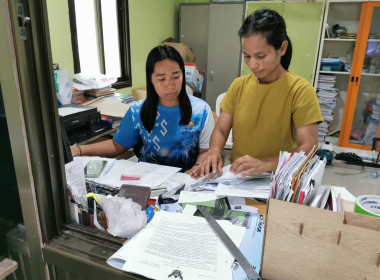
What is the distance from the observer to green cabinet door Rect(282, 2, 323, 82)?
3.64 meters

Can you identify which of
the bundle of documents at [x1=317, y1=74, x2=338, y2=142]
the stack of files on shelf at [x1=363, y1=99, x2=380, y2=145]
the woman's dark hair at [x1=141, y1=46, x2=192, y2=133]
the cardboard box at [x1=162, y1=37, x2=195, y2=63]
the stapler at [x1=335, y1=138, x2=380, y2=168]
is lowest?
the stapler at [x1=335, y1=138, x2=380, y2=168]

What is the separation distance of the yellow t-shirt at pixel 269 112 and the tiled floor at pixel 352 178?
2.05m

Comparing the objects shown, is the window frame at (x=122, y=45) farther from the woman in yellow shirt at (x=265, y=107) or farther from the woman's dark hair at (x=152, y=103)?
the woman in yellow shirt at (x=265, y=107)

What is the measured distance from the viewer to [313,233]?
1.74 feet

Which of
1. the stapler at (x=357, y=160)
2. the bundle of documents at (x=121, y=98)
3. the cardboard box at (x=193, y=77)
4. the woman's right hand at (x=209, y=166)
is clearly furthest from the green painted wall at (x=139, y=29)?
the stapler at (x=357, y=160)

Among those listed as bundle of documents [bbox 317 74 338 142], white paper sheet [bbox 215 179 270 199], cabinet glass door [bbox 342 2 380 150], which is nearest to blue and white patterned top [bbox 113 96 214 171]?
white paper sheet [bbox 215 179 270 199]

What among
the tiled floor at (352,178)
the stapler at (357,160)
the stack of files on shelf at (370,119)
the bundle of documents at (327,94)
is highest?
the bundle of documents at (327,94)

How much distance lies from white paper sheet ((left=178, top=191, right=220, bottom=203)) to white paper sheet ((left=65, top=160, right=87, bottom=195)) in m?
0.32

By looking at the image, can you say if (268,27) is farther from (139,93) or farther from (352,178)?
(352,178)

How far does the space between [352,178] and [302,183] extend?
3.16m

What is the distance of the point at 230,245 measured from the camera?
2.29 ft

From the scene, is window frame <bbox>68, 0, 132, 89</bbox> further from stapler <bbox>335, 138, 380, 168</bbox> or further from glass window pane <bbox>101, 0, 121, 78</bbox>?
stapler <bbox>335, 138, 380, 168</bbox>

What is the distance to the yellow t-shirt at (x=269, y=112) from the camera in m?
1.20

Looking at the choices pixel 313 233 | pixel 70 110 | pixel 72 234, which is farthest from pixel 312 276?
pixel 70 110
